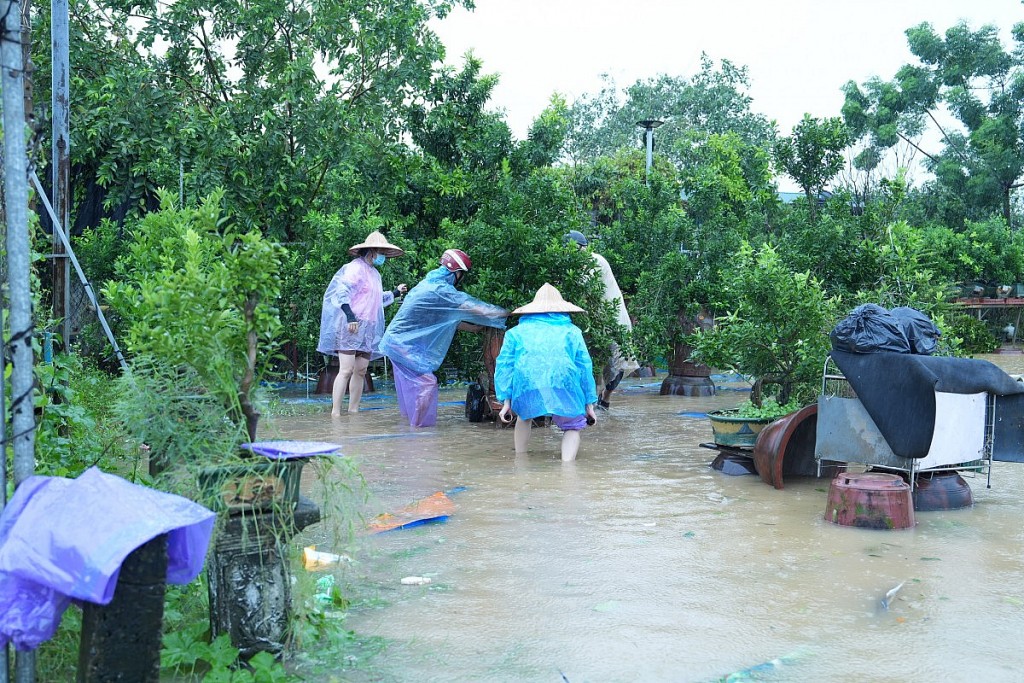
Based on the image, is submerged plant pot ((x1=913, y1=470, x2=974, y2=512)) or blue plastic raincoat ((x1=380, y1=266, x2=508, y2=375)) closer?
submerged plant pot ((x1=913, y1=470, x2=974, y2=512))

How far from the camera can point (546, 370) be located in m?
7.79

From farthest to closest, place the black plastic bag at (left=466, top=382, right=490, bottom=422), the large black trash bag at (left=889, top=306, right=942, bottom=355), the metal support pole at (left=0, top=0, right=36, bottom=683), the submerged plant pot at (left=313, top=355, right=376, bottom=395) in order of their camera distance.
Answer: the submerged plant pot at (left=313, top=355, right=376, bottom=395)
the black plastic bag at (left=466, top=382, right=490, bottom=422)
the large black trash bag at (left=889, top=306, right=942, bottom=355)
the metal support pole at (left=0, top=0, right=36, bottom=683)

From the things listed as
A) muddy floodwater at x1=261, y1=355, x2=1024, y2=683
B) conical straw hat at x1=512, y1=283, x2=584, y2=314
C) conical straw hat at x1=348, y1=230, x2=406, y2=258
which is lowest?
muddy floodwater at x1=261, y1=355, x2=1024, y2=683

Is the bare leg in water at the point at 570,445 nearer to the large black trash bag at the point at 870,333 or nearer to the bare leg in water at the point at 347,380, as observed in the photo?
the large black trash bag at the point at 870,333

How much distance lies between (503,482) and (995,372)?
3.29 metres

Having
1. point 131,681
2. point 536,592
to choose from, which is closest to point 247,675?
point 131,681

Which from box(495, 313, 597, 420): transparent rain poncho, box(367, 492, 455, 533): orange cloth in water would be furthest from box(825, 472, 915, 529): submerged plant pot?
box(495, 313, 597, 420): transparent rain poncho

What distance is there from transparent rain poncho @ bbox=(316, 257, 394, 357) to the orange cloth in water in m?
4.62

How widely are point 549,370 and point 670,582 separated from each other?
3.28 metres

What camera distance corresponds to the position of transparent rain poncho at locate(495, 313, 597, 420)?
25.5 feet

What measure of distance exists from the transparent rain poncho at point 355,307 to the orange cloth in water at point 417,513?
462 cm

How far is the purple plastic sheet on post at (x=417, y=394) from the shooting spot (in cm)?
998

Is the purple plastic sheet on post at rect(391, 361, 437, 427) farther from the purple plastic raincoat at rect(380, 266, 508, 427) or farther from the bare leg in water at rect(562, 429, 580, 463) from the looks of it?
the bare leg in water at rect(562, 429, 580, 463)

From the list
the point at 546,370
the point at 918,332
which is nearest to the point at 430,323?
the point at 546,370
